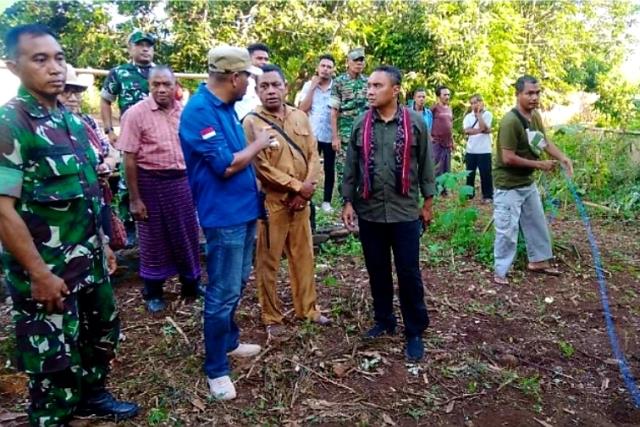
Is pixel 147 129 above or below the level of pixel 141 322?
above

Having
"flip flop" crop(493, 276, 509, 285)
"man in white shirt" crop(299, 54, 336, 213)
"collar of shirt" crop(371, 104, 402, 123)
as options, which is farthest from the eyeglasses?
"flip flop" crop(493, 276, 509, 285)

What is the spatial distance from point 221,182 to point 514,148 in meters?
2.96

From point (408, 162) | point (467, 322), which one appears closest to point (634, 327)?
point (467, 322)

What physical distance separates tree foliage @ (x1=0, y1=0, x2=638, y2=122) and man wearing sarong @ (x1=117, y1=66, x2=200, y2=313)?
8.51m

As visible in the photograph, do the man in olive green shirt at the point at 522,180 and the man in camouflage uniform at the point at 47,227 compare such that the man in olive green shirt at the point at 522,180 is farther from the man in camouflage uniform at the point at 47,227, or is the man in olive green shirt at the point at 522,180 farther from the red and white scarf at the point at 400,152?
the man in camouflage uniform at the point at 47,227

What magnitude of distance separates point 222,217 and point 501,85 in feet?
36.8

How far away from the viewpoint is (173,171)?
13.2ft

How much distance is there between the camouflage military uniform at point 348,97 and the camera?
5934mm

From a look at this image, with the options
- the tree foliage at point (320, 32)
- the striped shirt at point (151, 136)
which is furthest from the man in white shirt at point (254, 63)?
the tree foliage at point (320, 32)

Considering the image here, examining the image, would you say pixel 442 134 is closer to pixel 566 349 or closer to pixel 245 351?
pixel 566 349

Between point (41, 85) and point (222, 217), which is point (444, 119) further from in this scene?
point (41, 85)

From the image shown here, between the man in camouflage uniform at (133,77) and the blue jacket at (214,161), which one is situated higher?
the man in camouflage uniform at (133,77)

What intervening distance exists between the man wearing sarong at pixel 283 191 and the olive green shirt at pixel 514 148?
1968 mm

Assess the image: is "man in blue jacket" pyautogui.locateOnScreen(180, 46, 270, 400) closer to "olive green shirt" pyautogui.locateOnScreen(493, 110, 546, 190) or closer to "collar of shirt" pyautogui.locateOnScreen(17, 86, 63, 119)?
"collar of shirt" pyautogui.locateOnScreen(17, 86, 63, 119)
